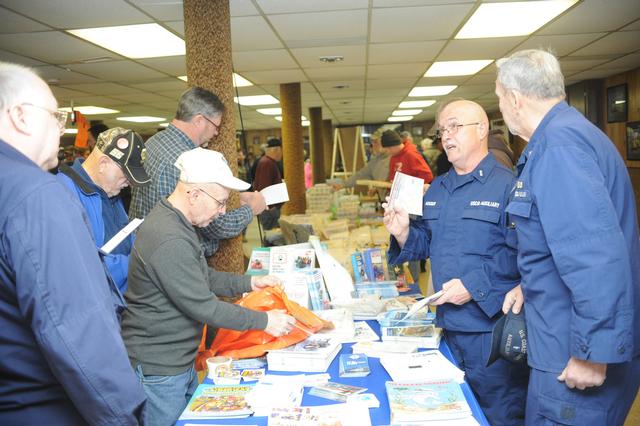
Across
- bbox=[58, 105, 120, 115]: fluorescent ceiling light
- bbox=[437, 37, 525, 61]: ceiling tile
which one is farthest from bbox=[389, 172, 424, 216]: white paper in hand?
bbox=[58, 105, 120, 115]: fluorescent ceiling light

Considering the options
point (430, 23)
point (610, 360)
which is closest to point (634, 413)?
point (610, 360)

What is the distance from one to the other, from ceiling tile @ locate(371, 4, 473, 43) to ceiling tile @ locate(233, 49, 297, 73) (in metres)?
1.14

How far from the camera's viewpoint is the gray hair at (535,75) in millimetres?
1729

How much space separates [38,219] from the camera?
112 cm

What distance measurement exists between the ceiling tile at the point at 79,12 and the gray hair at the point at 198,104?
139cm

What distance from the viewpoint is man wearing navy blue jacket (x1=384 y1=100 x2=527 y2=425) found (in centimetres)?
221

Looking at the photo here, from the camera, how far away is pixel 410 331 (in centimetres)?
228

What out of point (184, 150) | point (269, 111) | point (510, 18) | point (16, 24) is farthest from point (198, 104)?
point (269, 111)

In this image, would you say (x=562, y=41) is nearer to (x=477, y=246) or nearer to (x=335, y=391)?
(x=477, y=246)

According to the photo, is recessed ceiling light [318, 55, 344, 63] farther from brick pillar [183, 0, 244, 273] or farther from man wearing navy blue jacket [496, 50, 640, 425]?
man wearing navy blue jacket [496, 50, 640, 425]

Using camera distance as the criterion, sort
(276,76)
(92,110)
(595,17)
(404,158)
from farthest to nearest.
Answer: (92,110) < (276,76) < (404,158) < (595,17)

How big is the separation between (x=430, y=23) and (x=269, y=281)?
3.19 m

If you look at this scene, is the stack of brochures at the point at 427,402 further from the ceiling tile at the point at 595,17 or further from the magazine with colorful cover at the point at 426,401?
the ceiling tile at the point at 595,17

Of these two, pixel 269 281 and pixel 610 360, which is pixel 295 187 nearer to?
pixel 269 281
